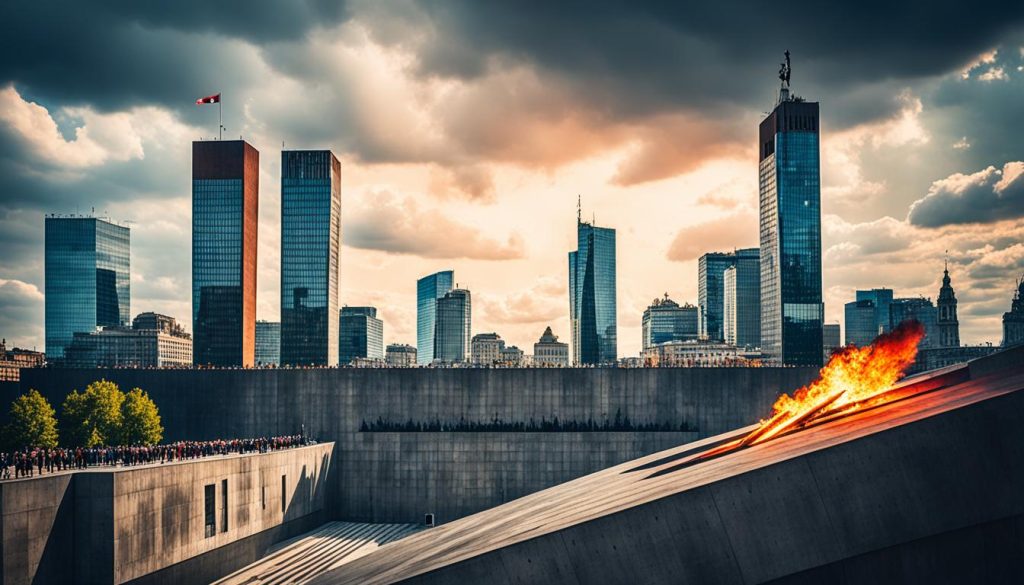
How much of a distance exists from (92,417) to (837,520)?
5791 centimetres

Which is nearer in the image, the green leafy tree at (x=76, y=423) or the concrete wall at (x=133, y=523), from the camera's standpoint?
the concrete wall at (x=133, y=523)

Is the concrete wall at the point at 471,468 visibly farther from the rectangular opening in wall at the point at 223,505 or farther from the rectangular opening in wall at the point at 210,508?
the rectangular opening in wall at the point at 210,508

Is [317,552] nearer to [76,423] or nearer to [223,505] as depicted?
[223,505]

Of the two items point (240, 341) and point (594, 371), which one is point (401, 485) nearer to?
point (594, 371)

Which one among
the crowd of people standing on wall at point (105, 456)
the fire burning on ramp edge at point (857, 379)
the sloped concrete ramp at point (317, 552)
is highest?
the fire burning on ramp edge at point (857, 379)

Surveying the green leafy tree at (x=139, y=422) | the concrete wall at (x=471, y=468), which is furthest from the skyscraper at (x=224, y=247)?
the concrete wall at (x=471, y=468)

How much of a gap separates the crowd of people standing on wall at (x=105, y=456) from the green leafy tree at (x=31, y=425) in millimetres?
1982

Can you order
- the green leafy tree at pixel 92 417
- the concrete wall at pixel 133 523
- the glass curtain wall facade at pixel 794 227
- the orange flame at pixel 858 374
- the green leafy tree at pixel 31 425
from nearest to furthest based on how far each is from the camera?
the orange flame at pixel 858 374
the concrete wall at pixel 133 523
the green leafy tree at pixel 31 425
the green leafy tree at pixel 92 417
the glass curtain wall facade at pixel 794 227

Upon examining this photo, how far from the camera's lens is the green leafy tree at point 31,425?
62594mm

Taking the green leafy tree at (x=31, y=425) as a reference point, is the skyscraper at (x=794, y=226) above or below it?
above

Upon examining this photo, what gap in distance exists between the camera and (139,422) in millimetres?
66438

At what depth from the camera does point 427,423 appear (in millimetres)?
70750

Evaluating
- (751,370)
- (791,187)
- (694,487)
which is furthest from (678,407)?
(791,187)

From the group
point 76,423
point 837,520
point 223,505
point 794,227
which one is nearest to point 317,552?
point 223,505
